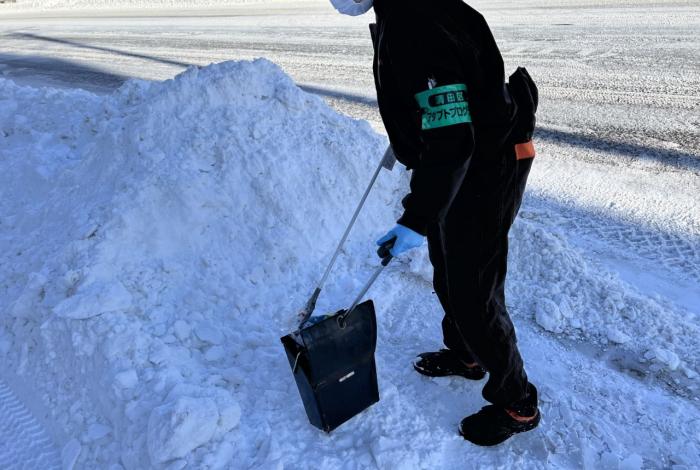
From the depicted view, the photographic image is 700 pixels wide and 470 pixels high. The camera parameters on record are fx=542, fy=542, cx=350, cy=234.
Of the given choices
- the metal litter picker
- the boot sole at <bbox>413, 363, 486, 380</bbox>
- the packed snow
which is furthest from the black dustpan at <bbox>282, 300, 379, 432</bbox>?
the boot sole at <bbox>413, 363, 486, 380</bbox>

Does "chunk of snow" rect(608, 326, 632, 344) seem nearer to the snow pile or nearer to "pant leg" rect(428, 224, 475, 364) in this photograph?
"pant leg" rect(428, 224, 475, 364)

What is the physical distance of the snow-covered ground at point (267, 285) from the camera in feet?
7.25

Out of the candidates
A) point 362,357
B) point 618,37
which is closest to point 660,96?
point 618,37

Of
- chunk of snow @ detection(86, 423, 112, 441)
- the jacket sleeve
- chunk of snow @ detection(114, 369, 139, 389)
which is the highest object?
the jacket sleeve

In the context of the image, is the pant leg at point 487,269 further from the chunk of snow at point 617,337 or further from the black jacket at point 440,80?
the chunk of snow at point 617,337

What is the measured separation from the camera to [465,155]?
5.54 ft

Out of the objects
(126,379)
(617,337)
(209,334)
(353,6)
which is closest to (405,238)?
(353,6)

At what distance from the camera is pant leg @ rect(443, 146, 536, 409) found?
6.09 feet

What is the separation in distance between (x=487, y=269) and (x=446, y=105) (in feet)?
2.15

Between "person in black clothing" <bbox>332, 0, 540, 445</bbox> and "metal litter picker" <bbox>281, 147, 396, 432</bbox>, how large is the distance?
0.98 ft

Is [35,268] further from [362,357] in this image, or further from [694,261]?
[694,261]

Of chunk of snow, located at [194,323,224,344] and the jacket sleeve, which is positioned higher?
the jacket sleeve

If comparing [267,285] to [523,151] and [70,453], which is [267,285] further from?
[523,151]

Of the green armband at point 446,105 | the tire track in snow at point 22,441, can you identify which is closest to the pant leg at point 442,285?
the green armband at point 446,105
